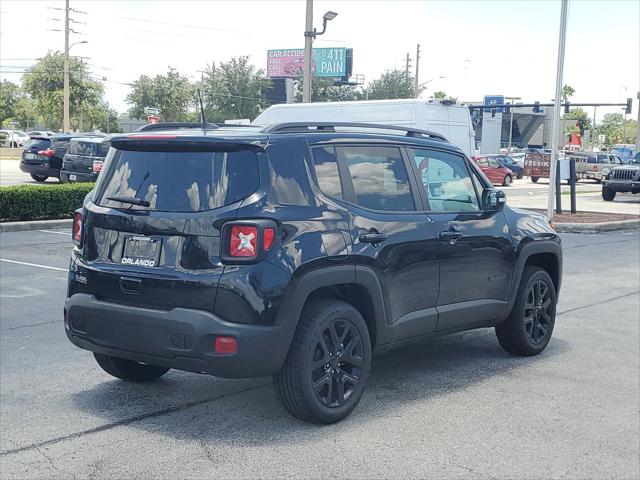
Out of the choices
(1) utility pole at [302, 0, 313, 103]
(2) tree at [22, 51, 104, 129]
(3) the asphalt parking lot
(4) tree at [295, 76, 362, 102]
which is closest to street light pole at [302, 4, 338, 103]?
(1) utility pole at [302, 0, 313, 103]

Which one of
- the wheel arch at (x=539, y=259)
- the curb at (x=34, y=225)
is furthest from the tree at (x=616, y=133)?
the wheel arch at (x=539, y=259)

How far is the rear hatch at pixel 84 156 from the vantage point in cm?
2375

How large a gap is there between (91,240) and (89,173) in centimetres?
1915

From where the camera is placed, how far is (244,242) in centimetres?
472

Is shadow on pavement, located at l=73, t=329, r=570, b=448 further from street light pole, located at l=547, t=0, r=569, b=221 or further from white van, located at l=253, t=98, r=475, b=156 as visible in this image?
street light pole, located at l=547, t=0, r=569, b=221

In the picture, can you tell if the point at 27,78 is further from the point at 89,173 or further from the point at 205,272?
the point at 205,272

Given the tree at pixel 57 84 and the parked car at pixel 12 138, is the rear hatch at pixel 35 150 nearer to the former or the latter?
the parked car at pixel 12 138

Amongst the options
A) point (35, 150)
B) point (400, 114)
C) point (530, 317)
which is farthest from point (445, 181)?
point (35, 150)

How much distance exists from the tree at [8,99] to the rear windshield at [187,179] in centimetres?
9802

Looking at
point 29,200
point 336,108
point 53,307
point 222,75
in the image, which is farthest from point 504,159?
point 53,307

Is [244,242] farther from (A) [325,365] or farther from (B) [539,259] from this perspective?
(B) [539,259]

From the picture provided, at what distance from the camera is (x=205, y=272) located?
4.75 m

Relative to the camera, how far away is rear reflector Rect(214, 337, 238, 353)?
470 centimetres

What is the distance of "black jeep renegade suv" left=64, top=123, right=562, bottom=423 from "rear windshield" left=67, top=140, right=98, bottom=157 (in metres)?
19.1
